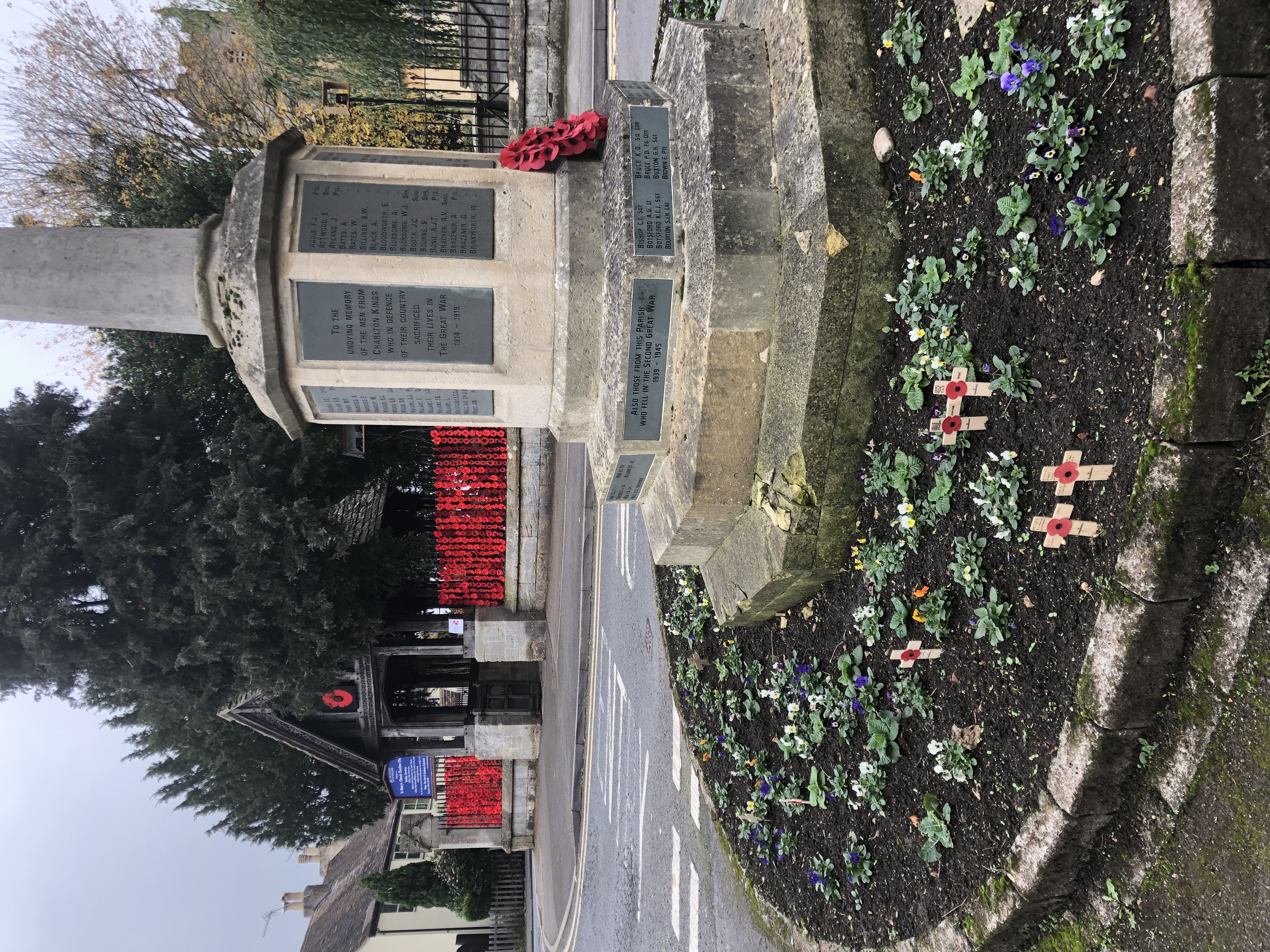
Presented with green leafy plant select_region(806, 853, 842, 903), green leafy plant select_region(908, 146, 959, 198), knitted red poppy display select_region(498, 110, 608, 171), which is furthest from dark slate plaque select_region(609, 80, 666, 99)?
green leafy plant select_region(806, 853, 842, 903)

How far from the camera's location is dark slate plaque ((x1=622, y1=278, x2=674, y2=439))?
13.9ft

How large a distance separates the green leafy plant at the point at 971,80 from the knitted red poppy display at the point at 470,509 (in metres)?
11.0

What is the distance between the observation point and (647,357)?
14.6ft

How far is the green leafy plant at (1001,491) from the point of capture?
287 centimetres

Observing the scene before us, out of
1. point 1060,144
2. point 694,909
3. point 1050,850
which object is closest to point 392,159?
point 1060,144

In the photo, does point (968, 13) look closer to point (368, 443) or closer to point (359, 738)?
point (368, 443)

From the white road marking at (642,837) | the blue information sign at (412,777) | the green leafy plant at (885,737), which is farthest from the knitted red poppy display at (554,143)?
the blue information sign at (412,777)

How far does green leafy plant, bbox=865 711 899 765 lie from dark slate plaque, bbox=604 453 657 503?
2.04 m

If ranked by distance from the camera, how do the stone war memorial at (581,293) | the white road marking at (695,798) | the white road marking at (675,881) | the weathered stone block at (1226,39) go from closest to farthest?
the weathered stone block at (1226,39), the stone war memorial at (581,293), the white road marking at (695,798), the white road marking at (675,881)

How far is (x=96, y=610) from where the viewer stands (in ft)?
41.3

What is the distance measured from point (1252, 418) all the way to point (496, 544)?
13.4 meters

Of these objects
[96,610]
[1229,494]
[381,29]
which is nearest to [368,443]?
[96,610]

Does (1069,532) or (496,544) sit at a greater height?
(1069,532)

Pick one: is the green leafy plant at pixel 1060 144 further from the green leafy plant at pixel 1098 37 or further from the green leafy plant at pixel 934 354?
the green leafy plant at pixel 934 354
